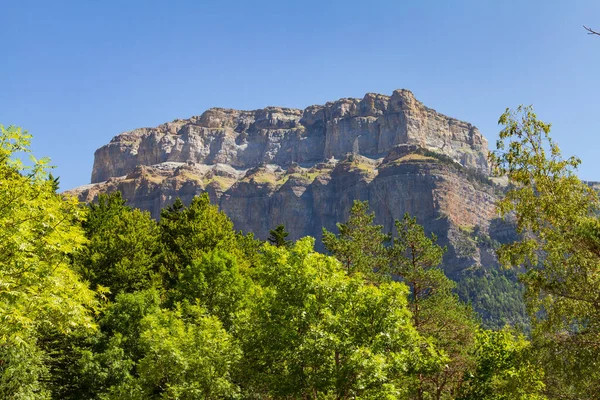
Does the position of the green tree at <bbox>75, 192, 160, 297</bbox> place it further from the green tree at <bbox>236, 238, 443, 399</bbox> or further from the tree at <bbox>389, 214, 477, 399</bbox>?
the tree at <bbox>389, 214, 477, 399</bbox>

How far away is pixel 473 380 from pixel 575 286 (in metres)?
15.2

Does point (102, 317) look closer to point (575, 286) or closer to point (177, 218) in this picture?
point (177, 218)

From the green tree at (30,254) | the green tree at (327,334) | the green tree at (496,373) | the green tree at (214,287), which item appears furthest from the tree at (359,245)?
the green tree at (30,254)

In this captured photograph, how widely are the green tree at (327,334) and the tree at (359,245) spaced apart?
16327 mm

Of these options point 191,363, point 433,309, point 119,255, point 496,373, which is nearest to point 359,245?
point 433,309

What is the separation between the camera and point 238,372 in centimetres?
2255

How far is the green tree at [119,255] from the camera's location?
36.9 meters

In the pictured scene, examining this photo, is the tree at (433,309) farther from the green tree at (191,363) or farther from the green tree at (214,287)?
the green tree at (191,363)

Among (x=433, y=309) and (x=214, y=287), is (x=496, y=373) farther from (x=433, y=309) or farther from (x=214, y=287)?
(x=214, y=287)

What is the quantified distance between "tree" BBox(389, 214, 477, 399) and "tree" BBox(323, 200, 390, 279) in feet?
6.19

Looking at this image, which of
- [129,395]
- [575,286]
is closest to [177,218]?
[129,395]

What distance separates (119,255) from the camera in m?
38.6

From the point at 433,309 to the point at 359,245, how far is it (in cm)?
806

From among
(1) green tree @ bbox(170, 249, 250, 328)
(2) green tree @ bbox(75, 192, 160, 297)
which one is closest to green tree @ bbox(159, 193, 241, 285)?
(2) green tree @ bbox(75, 192, 160, 297)
